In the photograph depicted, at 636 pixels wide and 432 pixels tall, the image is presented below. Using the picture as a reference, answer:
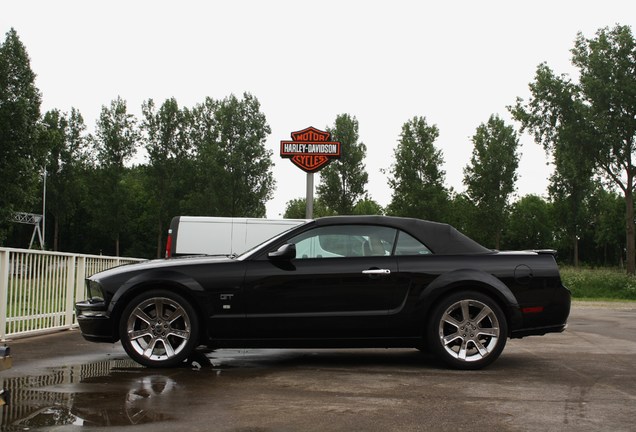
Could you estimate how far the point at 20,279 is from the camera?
928 centimetres

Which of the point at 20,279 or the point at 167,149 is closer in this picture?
the point at 20,279

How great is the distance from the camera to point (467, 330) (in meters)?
6.80

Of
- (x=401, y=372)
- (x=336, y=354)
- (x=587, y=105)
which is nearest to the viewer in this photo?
(x=401, y=372)

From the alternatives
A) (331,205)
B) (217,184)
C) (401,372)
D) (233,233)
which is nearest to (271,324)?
(401,372)

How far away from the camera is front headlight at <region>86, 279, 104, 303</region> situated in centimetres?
696

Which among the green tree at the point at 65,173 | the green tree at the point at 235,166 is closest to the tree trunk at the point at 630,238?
the green tree at the point at 235,166

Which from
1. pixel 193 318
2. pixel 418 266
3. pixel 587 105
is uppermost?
pixel 587 105

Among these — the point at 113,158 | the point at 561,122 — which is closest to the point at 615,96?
the point at 561,122

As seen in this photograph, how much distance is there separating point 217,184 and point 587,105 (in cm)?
2869

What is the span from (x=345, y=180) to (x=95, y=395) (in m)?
54.8

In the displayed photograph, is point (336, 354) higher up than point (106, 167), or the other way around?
point (106, 167)

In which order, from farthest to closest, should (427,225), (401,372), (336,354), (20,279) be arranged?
(20,279) → (336,354) → (427,225) → (401,372)

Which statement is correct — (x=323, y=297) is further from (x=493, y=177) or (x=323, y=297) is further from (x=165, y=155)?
(x=165, y=155)

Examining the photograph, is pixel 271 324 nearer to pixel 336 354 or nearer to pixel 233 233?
pixel 336 354
